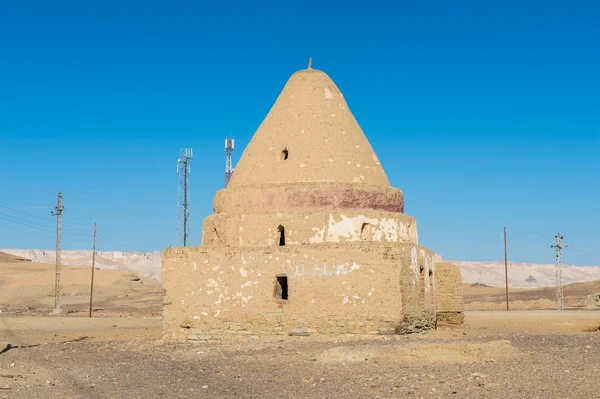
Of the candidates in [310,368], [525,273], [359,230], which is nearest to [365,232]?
[359,230]

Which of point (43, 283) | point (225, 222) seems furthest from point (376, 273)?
point (43, 283)

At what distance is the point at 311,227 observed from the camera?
53.3ft

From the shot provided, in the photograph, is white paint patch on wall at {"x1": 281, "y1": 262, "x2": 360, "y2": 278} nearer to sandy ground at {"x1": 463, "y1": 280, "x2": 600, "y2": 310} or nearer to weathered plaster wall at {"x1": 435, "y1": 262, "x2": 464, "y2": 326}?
weathered plaster wall at {"x1": 435, "y1": 262, "x2": 464, "y2": 326}

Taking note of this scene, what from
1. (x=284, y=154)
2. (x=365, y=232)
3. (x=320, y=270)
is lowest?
(x=320, y=270)

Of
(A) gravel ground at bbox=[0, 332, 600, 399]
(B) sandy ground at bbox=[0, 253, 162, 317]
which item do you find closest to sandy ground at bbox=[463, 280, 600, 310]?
(B) sandy ground at bbox=[0, 253, 162, 317]

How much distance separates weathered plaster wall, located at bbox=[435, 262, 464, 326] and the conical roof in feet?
9.96

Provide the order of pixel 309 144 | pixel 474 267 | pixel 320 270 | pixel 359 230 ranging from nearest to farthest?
1. pixel 320 270
2. pixel 359 230
3. pixel 309 144
4. pixel 474 267

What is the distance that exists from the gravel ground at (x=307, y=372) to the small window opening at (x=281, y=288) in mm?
1348

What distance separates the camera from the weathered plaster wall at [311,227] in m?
16.2

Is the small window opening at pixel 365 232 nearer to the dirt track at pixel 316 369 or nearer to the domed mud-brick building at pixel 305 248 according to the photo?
the domed mud-brick building at pixel 305 248

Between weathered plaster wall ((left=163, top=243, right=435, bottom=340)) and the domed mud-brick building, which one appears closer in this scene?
weathered plaster wall ((left=163, top=243, right=435, bottom=340))

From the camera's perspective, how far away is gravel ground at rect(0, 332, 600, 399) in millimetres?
9500

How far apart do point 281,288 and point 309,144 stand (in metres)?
3.54

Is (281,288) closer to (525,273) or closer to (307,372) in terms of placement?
(307,372)
